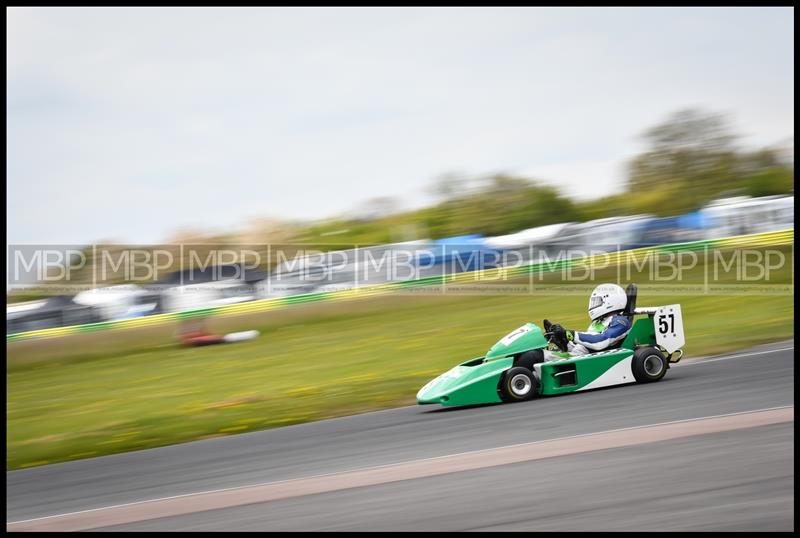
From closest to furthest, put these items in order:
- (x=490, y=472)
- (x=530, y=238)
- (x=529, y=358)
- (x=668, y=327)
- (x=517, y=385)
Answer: (x=490, y=472) < (x=517, y=385) < (x=529, y=358) < (x=668, y=327) < (x=530, y=238)

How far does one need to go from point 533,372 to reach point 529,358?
145 mm

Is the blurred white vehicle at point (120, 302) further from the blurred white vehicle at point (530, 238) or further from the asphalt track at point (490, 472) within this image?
the asphalt track at point (490, 472)

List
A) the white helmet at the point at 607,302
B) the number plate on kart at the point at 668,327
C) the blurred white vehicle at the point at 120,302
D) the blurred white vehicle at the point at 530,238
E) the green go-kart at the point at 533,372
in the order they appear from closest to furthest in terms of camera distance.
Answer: the green go-kart at the point at 533,372
the white helmet at the point at 607,302
the number plate on kart at the point at 668,327
the blurred white vehicle at the point at 120,302
the blurred white vehicle at the point at 530,238

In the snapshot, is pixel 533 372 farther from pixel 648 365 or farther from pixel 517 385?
pixel 648 365

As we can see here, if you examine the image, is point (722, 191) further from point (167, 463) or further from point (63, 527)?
point (63, 527)

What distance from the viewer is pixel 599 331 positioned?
8500mm

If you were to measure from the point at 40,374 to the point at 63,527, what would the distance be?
13341 millimetres

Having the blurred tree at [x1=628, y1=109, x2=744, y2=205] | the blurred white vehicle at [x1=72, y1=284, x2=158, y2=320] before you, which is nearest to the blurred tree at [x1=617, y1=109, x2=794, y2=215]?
the blurred tree at [x1=628, y1=109, x2=744, y2=205]

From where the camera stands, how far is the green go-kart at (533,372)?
8.05m

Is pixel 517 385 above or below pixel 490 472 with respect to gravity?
above

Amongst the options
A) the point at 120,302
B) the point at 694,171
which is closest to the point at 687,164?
the point at 694,171

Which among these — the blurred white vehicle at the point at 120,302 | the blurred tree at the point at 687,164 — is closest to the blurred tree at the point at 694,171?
the blurred tree at the point at 687,164

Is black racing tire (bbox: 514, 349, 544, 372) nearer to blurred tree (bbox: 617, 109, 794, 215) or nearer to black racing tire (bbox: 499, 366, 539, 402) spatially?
black racing tire (bbox: 499, 366, 539, 402)

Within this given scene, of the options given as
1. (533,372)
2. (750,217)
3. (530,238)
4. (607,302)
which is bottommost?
(533,372)
